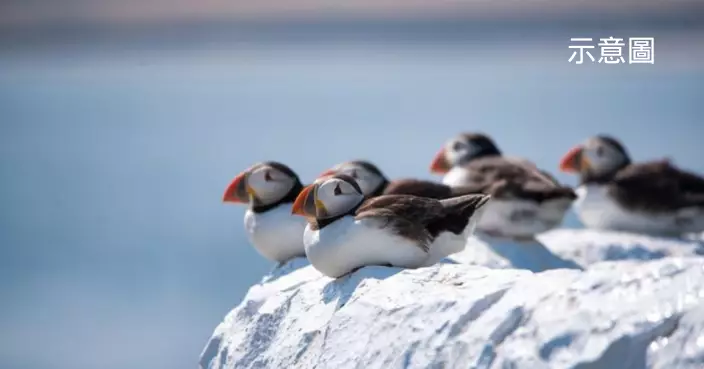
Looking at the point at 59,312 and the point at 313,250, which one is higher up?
the point at 313,250

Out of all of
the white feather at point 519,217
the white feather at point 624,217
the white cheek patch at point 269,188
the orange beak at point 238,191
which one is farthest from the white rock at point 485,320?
the white feather at point 624,217

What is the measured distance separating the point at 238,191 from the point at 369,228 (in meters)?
1.52

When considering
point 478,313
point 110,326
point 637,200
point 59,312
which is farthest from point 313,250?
point 59,312

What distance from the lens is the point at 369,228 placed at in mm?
5715

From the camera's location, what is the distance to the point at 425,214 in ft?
19.6

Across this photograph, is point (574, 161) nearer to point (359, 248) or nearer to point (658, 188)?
point (658, 188)

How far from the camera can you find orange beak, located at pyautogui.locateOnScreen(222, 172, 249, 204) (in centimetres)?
698


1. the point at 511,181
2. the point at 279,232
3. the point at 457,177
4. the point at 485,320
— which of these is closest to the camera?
the point at 485,320

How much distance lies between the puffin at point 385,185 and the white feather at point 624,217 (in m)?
2.18

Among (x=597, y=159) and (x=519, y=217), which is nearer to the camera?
(x=519, y=217)

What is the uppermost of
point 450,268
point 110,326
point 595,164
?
point 595,164

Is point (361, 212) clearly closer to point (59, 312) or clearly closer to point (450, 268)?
point (450, 268)

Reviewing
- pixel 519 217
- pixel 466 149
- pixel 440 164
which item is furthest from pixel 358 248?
pixel 440 164

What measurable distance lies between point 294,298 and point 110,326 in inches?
211
